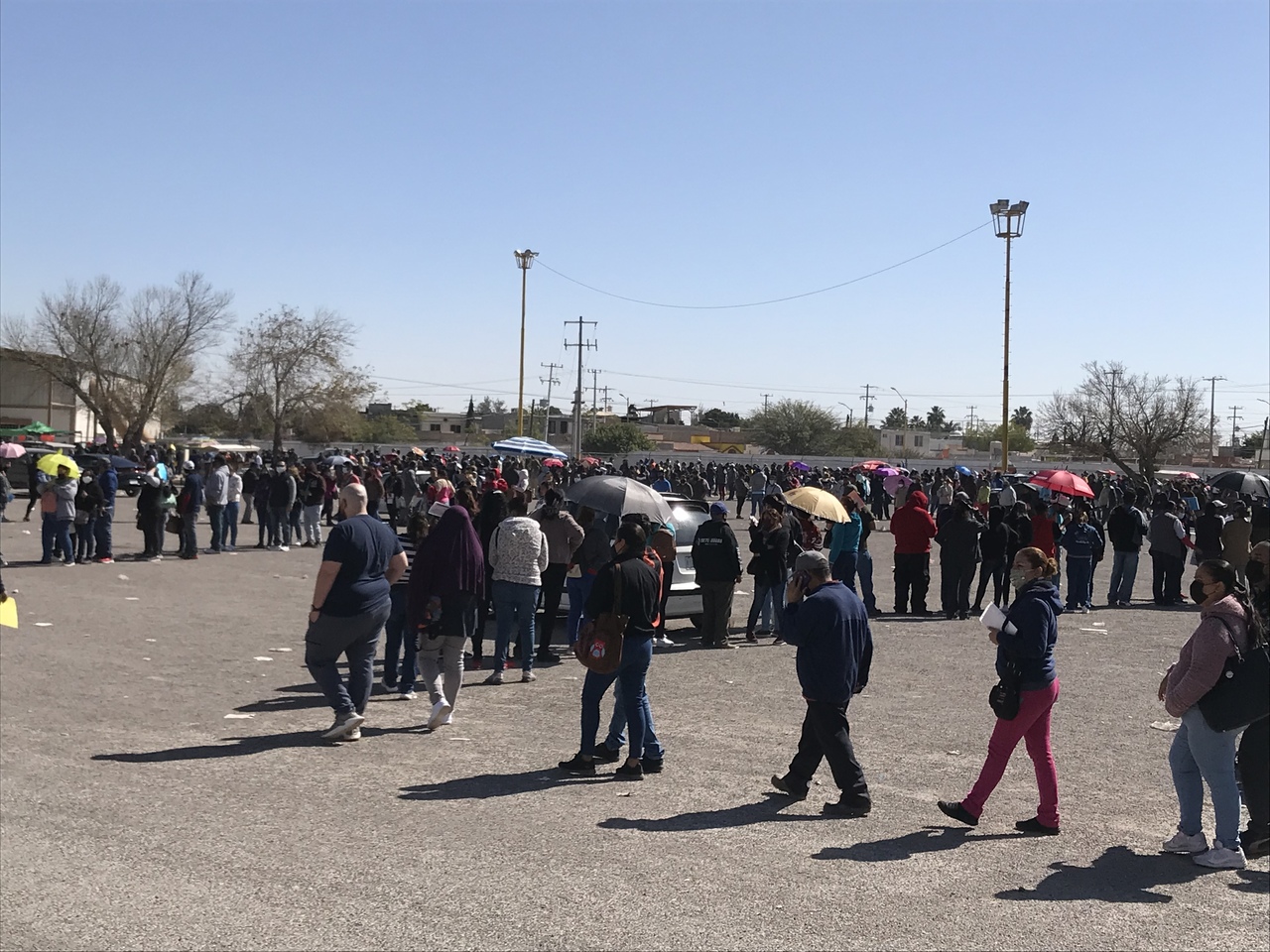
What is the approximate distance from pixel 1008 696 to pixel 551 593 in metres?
6.19

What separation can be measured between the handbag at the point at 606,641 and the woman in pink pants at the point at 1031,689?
84.6 inches

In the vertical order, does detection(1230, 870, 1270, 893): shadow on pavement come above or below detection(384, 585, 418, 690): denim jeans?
below

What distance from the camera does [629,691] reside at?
25.2ft

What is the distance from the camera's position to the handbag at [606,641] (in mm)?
7480

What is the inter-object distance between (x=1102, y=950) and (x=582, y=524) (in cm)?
737

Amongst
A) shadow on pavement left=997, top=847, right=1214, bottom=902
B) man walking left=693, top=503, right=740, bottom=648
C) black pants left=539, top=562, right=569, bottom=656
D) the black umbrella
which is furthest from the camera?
the black umbrella

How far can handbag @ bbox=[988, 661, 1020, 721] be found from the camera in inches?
255

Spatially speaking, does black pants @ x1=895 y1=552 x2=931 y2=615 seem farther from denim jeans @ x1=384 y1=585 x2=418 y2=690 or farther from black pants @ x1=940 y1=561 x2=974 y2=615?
denim jeans @ x1=384 y1=585 x2=418 y2=690

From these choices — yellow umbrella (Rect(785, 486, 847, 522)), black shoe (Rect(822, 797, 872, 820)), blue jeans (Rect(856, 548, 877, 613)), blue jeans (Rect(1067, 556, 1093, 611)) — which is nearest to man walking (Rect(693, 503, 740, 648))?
yellow umbrella (Rect(785, 486, 847, 522))

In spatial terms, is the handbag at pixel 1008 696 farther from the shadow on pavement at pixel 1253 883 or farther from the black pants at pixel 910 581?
the black pants at pixel 910 581

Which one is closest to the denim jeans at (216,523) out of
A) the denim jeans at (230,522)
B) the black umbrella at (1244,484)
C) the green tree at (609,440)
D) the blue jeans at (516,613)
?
the denim jeans at (230,522)

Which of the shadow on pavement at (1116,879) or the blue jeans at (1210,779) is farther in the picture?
the blue jeans at (1210,779)

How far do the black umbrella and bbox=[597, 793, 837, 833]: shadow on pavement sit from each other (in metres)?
28.2

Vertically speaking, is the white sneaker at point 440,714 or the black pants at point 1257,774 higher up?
the black pants at point 1257,774
